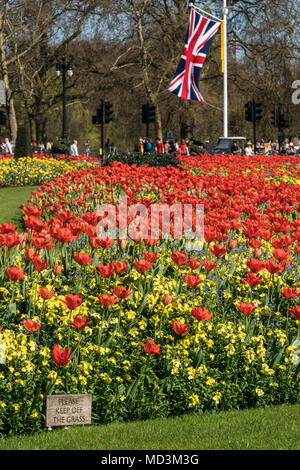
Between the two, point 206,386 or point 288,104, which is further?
point 288,104

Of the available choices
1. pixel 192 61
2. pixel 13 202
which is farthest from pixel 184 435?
pixel 192 61

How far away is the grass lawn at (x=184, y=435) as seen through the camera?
155 inches

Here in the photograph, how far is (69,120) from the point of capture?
55469 millimetres

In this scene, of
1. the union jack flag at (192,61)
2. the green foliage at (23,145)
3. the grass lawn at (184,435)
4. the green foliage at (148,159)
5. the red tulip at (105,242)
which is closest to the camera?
the grass lawn at (184,435)

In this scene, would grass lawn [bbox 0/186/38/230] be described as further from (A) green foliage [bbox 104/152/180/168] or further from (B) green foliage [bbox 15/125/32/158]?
(B) green foliage [bbox 15/125/32/158]

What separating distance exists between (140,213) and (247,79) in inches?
1300

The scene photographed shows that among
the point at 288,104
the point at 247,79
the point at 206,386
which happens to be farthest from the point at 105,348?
the point at 288,104

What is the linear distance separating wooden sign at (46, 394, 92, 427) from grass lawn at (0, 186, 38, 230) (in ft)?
28.1

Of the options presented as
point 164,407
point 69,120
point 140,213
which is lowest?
point 164,407

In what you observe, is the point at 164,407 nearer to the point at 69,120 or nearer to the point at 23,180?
the point at 23,180

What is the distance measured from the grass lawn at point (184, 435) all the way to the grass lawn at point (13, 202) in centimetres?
864

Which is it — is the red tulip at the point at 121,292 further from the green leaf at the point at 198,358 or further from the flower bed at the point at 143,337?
the green leaf at the point at 198,358

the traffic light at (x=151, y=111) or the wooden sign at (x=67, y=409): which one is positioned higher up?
the traffic light at (x=151, y=111)

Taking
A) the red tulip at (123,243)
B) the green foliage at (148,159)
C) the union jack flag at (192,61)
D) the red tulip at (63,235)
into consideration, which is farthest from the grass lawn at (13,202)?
the red tulip at (63,235)
